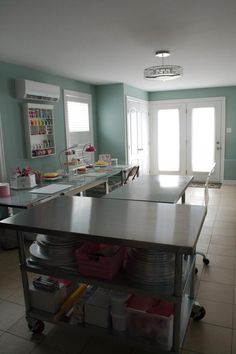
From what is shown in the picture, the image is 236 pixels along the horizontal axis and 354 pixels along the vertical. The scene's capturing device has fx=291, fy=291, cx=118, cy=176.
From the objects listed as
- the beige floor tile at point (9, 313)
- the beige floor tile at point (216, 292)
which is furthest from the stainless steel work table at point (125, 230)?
the beige floor tile at point (216, 292)

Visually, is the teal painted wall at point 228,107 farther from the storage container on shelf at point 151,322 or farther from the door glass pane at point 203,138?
the storage container on shelf at point 151,322

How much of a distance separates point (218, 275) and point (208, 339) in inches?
36.1

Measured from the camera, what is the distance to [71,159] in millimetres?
5070

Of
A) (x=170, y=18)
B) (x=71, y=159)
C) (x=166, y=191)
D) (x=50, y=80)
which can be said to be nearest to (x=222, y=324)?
(x=166, y=191)

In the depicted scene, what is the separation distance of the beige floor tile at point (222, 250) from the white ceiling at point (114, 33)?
2290 millimetres

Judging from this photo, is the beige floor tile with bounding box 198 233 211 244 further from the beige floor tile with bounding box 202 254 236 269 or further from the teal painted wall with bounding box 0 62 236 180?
the teal painted wall with bounding box 0 62 236 180

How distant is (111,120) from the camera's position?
589cm

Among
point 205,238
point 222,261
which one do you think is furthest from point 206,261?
point 205,238

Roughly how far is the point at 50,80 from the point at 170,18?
8.49 ft

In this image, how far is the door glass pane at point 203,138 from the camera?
275 inches

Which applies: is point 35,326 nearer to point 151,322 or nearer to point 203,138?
point 151,322

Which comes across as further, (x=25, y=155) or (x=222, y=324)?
(x=25, y=155)

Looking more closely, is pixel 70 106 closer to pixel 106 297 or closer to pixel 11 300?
pixel 11 300

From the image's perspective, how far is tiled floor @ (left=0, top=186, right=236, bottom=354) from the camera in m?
1.96
